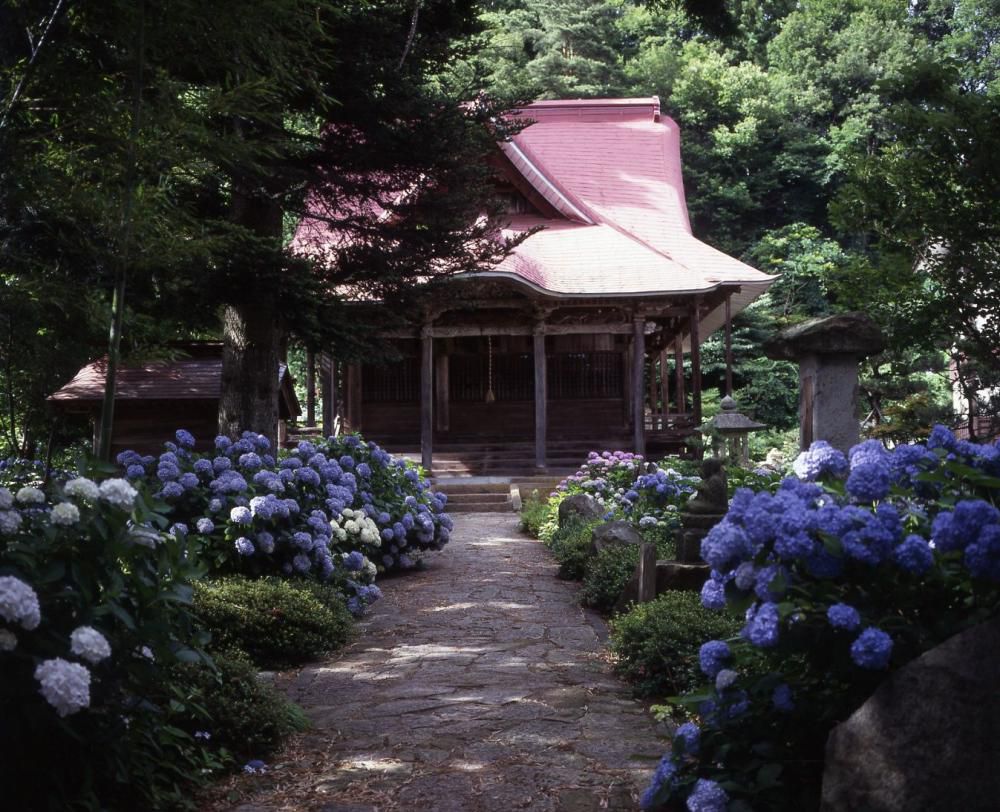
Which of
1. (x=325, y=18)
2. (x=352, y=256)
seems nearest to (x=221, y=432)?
(x=352, y=256)

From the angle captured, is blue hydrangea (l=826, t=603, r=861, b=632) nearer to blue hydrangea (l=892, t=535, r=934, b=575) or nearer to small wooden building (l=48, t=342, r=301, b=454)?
blue hydrangea (l=892, t=535, r=934, b=575)

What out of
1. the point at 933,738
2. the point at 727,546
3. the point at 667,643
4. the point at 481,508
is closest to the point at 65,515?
the point at 727,546

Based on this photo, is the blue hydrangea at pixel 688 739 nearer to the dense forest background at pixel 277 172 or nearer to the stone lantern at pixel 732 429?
the dense forest background at pixel 277 172

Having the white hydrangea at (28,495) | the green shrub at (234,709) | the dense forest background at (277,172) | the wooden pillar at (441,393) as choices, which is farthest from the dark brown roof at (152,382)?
the white hydrangea at (28,495)

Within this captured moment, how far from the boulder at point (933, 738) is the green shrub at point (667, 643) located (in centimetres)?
250

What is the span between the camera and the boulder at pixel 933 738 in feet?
8.66

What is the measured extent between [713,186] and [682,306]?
52.4ft

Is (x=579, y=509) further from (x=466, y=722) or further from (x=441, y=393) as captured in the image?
(x=441, y=393)

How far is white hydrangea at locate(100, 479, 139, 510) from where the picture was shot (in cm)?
343

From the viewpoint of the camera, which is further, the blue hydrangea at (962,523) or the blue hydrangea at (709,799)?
the blue hydrangea at (709,799)

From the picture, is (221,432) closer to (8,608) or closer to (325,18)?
(325,18)

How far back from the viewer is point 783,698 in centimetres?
308

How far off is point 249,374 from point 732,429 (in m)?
5.30

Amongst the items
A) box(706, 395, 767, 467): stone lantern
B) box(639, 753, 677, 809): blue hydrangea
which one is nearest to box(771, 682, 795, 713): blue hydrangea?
box(639, 753, 677, 809): blue hydrangea
